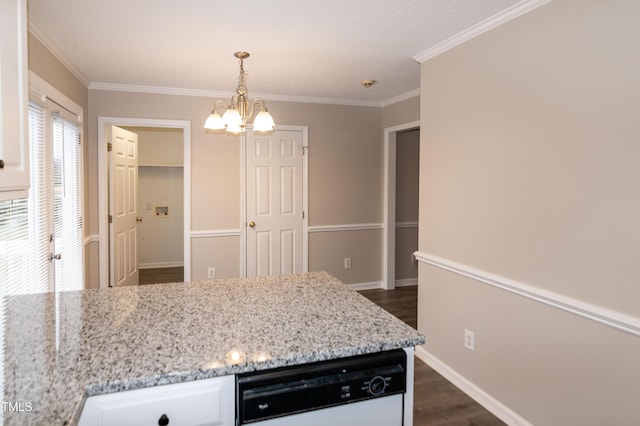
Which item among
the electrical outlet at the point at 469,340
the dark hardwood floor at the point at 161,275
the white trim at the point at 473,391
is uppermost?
the electrical outlet at the point at 469,340

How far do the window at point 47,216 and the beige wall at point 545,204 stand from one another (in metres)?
2.73

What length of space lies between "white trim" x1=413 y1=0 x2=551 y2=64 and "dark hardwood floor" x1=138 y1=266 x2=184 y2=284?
4.38 metres

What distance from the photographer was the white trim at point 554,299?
5.53 ft

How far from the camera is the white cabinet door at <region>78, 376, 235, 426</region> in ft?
3.47

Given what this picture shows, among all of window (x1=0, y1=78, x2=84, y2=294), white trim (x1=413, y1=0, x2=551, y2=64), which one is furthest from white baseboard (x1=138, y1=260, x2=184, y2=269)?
white trim (x1=413, y1=0, x2=551, y2=64)

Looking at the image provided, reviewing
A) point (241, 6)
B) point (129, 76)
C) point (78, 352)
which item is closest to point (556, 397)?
point (78, 352)

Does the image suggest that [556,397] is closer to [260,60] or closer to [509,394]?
[509,394]

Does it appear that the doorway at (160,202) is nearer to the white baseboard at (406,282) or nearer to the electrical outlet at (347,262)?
the electrical outlet at (347,262)

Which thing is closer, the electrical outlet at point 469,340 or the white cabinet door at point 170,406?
the white cabinet door at point 170,406

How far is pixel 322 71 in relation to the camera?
3.57 m

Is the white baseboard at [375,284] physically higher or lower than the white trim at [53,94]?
lower

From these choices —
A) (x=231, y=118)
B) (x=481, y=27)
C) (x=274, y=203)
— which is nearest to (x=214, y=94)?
(x=274, y=203)

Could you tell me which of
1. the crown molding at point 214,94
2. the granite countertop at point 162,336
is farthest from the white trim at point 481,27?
the granite countertop at point 162,336

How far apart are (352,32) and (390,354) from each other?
6.99 feet
